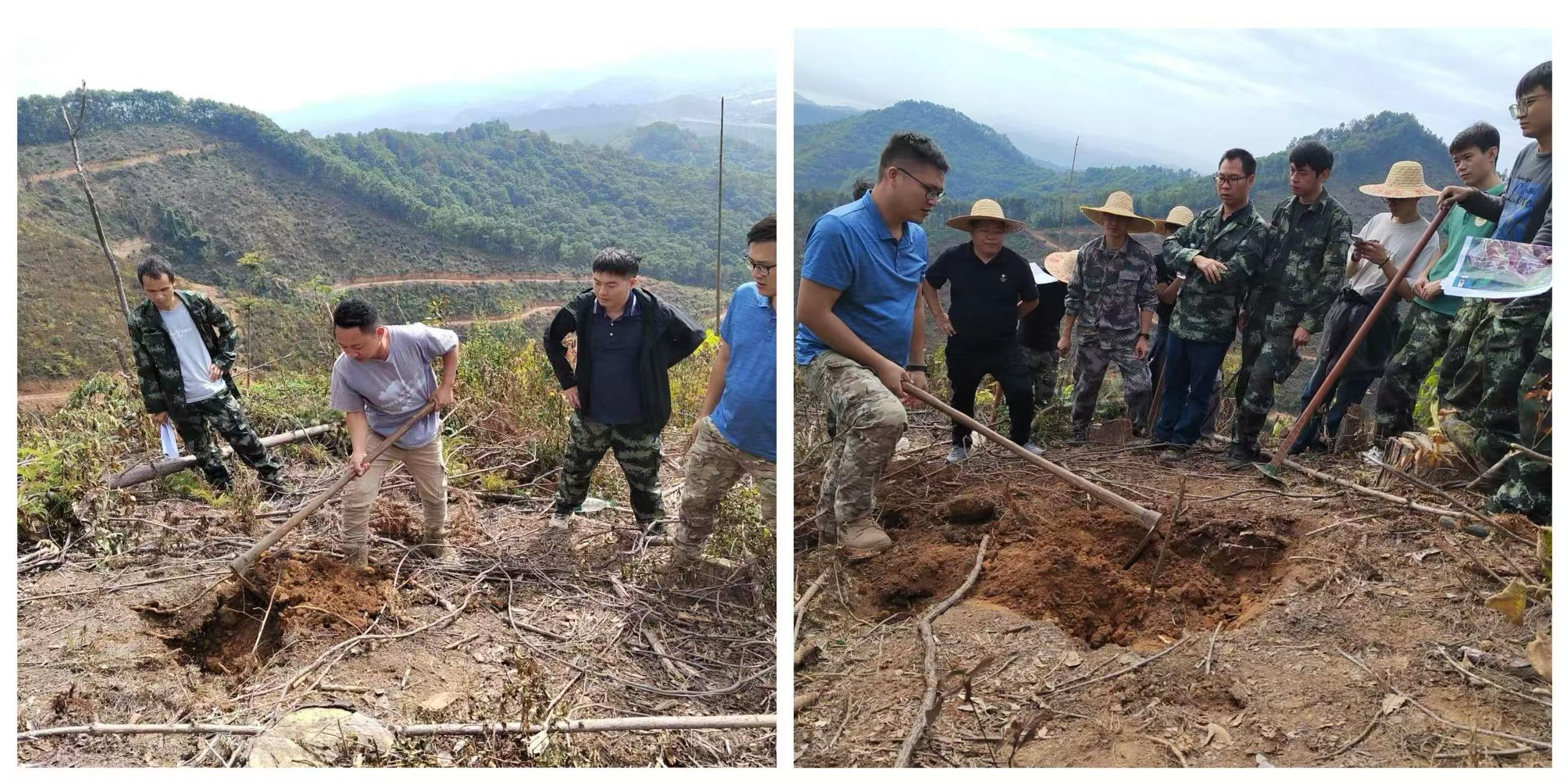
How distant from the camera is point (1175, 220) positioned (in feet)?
14.8

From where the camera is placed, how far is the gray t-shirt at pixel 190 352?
405cm

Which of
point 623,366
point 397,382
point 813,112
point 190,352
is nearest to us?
point 813,112

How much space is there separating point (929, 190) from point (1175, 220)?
257cm

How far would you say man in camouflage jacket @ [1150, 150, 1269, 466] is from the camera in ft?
12.9

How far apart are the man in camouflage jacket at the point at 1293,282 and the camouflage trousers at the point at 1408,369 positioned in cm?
31

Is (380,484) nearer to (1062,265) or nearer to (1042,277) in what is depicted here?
(1042,277)

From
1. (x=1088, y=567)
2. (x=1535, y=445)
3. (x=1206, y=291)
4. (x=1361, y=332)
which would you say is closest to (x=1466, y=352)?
(x=1361, y=332)

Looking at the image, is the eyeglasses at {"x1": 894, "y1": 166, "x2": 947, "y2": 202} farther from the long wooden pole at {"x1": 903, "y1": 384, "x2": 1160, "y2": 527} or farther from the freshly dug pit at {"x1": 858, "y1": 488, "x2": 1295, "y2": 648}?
the freshly dug pit at {"x1": 858, "y1": 488, "x2": 1295, "y2": 648}

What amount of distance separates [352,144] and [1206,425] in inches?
347

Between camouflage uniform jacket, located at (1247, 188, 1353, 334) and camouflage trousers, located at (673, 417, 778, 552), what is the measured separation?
2.53m

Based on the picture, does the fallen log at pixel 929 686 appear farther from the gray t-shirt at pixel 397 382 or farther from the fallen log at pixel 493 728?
the gray t-shirt at pixel 397 382

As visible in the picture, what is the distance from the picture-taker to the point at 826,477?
9.11ft

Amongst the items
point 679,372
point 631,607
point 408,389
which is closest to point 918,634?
point 631,607
